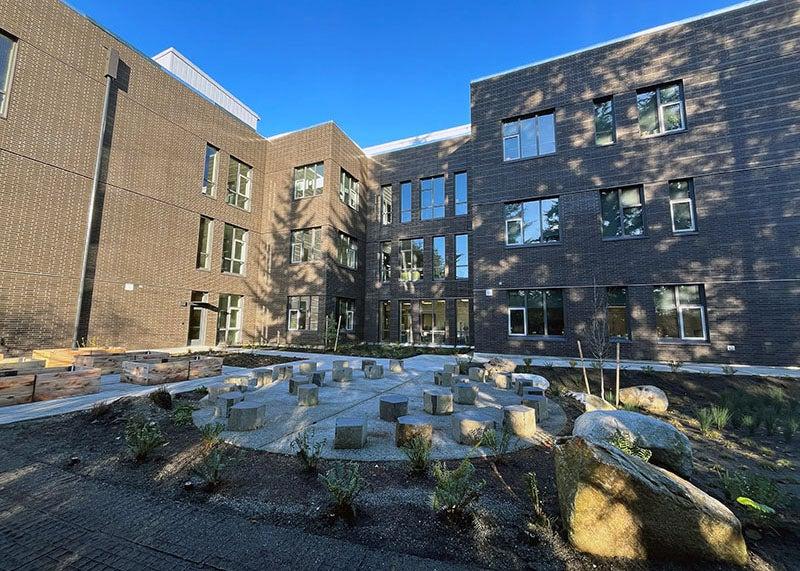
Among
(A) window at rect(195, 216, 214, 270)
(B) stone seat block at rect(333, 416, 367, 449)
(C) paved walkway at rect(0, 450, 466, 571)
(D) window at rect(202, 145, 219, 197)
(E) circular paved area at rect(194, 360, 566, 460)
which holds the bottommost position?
(C) paved walkway at rect(0, 450, 466, 571)

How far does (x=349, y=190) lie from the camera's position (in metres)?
22.4

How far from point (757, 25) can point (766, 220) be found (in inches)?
277

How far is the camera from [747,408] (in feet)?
22.1

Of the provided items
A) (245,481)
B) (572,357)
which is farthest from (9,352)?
(572,357)

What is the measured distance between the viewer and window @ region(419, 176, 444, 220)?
22266 mm

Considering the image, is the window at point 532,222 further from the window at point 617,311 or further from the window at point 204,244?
the window at point 204,244

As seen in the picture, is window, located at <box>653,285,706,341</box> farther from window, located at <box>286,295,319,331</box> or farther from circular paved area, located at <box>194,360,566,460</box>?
window, located at <box>286,295,319,331</box>

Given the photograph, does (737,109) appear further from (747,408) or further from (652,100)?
(747,408)

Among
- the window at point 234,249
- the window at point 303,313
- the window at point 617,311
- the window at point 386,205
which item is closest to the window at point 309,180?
the window at point 234,249

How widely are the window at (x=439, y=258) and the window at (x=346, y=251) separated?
517 centimetres

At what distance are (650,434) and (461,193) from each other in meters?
19.3

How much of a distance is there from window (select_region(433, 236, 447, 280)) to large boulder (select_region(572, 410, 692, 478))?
17.3 meters

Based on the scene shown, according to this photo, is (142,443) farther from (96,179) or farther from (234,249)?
(234,249)

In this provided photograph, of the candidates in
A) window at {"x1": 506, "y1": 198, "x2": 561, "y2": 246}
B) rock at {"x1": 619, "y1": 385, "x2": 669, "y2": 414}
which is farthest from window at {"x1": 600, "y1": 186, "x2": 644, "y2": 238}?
rock at {"x1": 619, "y1": 385, "x2": 669, "y2": 414}
